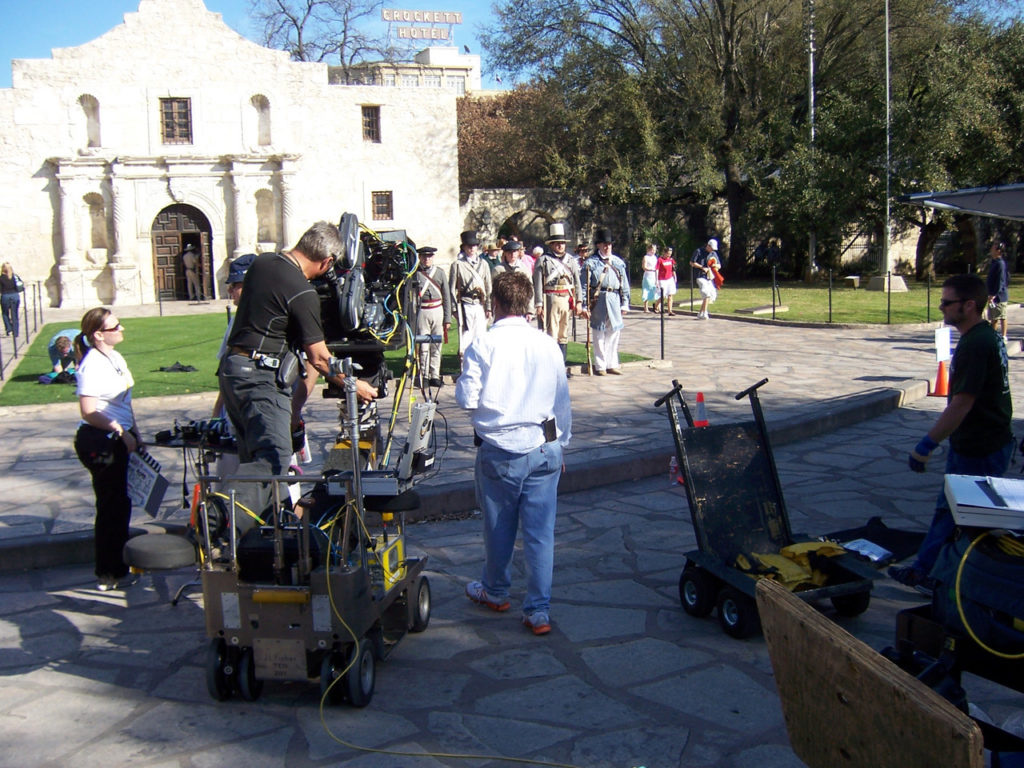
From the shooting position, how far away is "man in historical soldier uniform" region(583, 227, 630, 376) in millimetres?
12859

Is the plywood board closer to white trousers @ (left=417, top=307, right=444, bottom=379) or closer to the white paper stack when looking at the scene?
the white paper stack

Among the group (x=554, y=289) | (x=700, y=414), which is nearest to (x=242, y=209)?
(x=554, y=289)

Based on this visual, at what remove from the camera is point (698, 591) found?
5.16m

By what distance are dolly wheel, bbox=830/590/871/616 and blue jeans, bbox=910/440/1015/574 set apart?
1.83 feet

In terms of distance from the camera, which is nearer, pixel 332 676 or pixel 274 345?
pixel 332 676

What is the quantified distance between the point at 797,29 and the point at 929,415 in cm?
2723

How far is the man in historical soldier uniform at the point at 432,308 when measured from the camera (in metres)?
12.1

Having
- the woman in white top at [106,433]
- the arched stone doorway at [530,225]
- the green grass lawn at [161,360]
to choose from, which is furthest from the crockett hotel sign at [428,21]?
the woman in white top at [106,433]

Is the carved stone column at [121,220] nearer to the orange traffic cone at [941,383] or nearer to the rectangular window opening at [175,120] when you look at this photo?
the rectangular window opening at [175,120]

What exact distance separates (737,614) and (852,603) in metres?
0.68

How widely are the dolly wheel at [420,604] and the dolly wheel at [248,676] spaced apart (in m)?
0.94

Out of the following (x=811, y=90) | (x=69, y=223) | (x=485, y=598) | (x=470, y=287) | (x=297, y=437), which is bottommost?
(x=485, y=598)

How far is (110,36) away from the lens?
33.4m

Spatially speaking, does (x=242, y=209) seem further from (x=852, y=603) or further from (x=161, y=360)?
(x=852, y=603)
